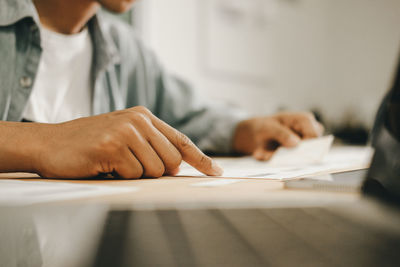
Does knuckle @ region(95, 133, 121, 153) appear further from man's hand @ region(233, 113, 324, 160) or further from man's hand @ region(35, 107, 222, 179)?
man's hand @ region(233, 113, 324, 160)

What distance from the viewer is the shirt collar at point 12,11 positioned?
0.60m

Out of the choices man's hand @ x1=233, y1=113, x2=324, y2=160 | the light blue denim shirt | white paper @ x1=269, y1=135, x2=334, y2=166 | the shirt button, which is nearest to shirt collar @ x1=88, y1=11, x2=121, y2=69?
the light blue denim shirt

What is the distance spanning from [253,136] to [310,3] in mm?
1951

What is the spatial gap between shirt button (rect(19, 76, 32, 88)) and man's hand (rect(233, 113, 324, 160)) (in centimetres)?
49

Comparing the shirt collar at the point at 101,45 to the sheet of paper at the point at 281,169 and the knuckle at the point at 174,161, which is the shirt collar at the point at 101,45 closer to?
the sheet of paper at the point at 281,169

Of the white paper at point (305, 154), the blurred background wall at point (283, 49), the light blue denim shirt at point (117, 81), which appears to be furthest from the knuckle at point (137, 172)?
the blurred background wall at point (283, 49)

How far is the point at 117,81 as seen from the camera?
2.96 ft

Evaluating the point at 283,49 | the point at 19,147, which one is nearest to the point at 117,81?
the point at 19,147

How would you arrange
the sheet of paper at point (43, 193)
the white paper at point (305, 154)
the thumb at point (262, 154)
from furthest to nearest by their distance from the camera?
the thumb at point (262, 154) < the white paper at point (305, 154) < the sheet of paper at point (43, 193)

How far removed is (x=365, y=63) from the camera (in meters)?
2.26

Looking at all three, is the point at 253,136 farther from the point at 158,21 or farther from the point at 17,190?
the point at 158,21

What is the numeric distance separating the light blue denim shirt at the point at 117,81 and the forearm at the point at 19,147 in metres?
0.32

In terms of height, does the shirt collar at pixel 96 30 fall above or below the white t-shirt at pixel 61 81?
above

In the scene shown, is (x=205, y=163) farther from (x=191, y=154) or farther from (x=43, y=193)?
(x=43, y=193)
